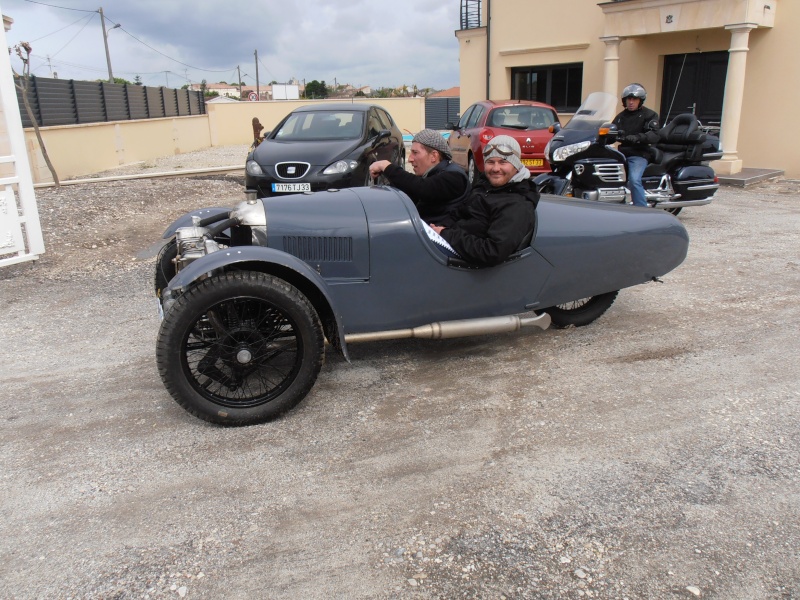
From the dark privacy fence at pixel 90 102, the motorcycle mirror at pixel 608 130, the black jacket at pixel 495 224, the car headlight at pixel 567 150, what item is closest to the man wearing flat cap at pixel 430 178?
the black jacket at pixel 495 224

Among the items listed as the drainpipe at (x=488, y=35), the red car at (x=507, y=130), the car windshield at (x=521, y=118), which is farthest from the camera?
the drainpipe at (x=488, y=35)

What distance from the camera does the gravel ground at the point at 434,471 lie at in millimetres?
2332

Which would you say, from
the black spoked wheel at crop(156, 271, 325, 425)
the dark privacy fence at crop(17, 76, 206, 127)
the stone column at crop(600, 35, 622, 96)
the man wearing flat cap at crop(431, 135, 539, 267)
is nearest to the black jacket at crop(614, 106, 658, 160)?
the man wearing flat cap at crop(431, 135, 539, 267)

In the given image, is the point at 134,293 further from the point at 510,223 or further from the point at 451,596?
the point at 451,596

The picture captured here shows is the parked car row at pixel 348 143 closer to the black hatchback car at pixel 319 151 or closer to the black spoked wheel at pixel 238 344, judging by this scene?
the black hatchback car at pixel 319 151

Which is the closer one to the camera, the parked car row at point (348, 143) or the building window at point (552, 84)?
the parked car row at point (348, 143)

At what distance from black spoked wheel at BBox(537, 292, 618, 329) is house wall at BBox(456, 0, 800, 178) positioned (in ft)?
34.9

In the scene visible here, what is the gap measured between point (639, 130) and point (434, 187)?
4794mm

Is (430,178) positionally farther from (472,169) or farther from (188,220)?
(472,169)

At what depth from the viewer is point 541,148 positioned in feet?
37.2

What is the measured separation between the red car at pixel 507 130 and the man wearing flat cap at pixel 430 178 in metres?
6.72

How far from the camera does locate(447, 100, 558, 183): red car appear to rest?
11.3 m

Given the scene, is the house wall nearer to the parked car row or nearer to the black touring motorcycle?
the parked car row

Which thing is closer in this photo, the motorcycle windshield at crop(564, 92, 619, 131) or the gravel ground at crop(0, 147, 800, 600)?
the gravel ground at crop(0, 147, 800, 600)
